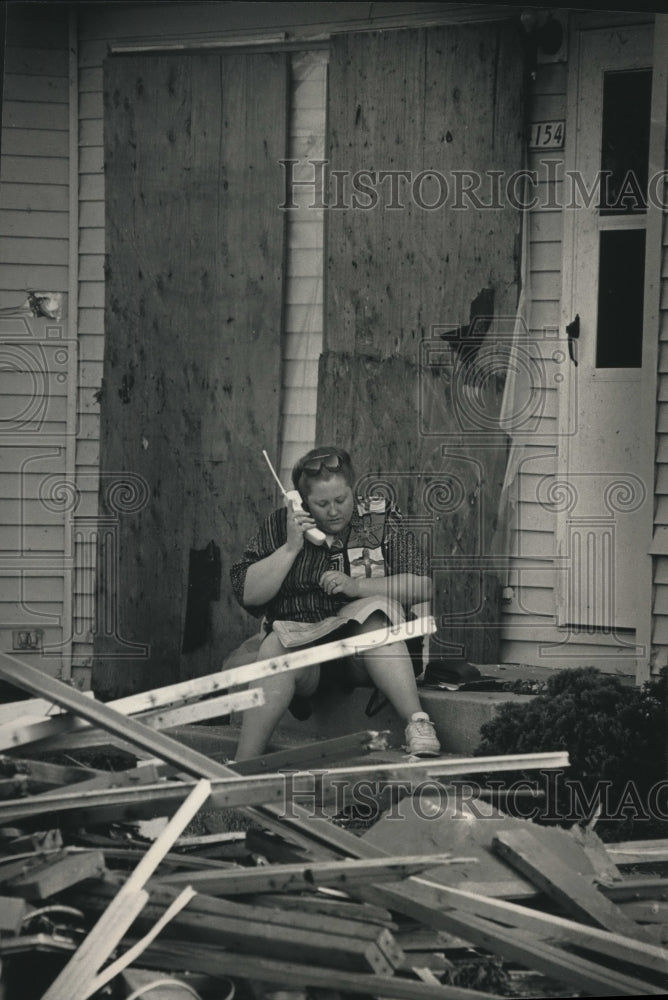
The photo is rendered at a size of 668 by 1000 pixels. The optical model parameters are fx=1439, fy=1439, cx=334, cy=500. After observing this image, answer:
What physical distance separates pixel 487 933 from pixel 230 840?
1.05m

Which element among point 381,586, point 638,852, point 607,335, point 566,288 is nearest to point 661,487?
point 607,335

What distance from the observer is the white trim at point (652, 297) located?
5520 mm

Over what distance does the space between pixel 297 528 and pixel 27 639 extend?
113cm

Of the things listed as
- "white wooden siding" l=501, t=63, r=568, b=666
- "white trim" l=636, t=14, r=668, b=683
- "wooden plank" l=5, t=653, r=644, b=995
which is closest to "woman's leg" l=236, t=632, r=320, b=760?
"white wooden siding" l=501, t=63, r=568, b=666

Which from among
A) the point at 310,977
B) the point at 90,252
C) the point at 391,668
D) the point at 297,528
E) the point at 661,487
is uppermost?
the point at 90,252

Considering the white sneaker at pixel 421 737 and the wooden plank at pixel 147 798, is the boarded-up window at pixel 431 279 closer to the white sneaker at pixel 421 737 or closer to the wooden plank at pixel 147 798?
the white sneaker at pixel 421 737

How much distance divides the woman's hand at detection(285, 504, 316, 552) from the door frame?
101cm

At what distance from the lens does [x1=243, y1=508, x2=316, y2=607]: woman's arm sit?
5.67m

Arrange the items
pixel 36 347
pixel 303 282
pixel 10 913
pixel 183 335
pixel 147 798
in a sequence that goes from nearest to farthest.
A: pixel 10 913 < pixel 147 798 < pixel 36 347 < pixel 183 335 < pixel 303 282

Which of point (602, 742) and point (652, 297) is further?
point (652, 297)

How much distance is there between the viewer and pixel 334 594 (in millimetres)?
5641

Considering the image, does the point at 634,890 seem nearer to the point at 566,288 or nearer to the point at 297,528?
the point at 297,528

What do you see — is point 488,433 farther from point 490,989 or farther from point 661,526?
point 490,989

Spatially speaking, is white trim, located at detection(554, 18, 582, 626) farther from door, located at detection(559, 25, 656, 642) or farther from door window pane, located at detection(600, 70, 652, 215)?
door window pane, located at detection(600, 70, 652, 215)
